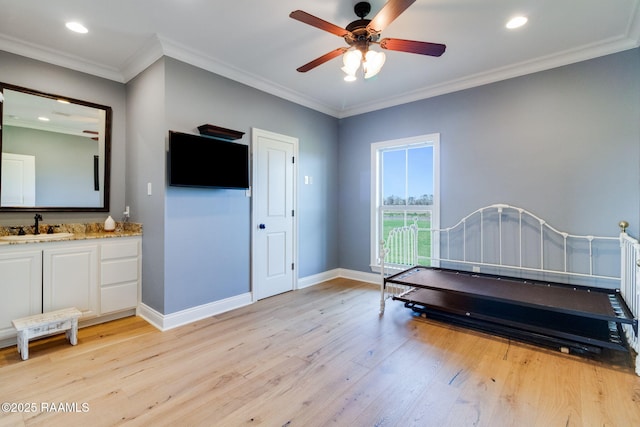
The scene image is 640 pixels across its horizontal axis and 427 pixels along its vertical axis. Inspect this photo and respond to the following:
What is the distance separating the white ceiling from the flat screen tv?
2.63 ft

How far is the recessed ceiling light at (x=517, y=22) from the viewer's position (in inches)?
96.3

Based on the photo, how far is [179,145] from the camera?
2895 millimetres

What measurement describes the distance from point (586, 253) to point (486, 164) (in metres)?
1.31

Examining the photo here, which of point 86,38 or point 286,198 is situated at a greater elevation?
point 86,38

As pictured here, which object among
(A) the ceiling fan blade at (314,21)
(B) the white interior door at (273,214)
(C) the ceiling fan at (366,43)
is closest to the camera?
(A) the ceiling fan blade at (314,21)

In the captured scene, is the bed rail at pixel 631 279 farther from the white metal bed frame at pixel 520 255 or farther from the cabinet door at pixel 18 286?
the cabinet door at pixel 18 286

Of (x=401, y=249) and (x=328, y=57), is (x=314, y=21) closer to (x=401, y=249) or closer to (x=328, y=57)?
(x=328, y=57)

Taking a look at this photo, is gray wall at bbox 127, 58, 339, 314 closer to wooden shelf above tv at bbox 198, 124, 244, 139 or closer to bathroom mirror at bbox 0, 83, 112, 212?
wooden shelf above tv at bbox 198, 124, 244, 139

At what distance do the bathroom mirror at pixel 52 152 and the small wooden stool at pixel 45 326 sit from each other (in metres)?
1.12

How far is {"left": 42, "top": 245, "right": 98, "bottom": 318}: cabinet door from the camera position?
8.75 ft

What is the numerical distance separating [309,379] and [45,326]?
86.9 inches

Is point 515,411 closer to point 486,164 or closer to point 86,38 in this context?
point 486,164

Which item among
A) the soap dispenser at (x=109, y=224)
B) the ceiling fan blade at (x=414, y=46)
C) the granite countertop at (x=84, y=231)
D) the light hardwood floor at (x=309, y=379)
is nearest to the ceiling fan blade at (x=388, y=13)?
the ceiling fan blade at (x=414, y=46)

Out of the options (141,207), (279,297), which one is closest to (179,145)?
(141,207)
